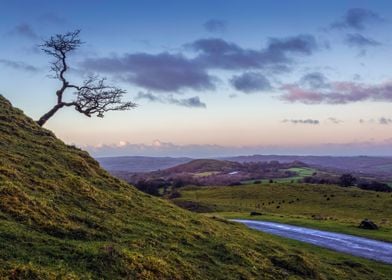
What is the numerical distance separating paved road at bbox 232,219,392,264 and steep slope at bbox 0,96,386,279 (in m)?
8.18

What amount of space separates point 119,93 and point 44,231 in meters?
34.1

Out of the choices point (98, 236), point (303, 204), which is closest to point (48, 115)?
point (98, 236)

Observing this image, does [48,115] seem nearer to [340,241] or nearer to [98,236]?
[98,236]

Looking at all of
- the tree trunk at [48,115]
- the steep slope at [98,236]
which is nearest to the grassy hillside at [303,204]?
the steep slope at [98,236]

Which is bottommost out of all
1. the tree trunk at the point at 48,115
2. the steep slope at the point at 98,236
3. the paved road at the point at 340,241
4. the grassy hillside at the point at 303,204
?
the grassy hillside at the point at 303,204

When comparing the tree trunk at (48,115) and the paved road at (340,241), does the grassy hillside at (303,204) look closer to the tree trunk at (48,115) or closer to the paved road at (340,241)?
the paved road at (340,241)

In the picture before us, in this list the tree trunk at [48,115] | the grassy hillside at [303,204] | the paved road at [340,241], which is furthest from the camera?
the grassy hillside at [303,204]

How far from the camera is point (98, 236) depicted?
68.3 feet

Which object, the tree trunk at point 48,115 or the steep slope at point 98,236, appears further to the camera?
the tree trunk at point 48,115

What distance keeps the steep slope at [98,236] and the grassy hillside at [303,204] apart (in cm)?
3292

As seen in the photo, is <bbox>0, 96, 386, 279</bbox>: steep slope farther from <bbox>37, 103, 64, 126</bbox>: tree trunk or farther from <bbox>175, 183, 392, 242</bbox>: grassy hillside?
<bbox>175, 183, 392, 242</bbox>: grassy hillside

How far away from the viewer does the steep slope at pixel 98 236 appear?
16562mm

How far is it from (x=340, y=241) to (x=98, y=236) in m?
34.5

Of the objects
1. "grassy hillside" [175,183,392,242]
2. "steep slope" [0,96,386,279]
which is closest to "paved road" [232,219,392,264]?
"grassy hillside" [175,183,392,242]
